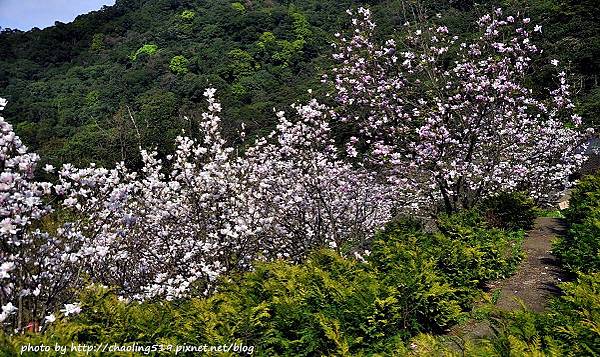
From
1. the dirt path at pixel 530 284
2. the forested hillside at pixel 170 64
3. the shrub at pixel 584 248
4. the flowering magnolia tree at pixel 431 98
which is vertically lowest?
the dirt path at pixel 530 284

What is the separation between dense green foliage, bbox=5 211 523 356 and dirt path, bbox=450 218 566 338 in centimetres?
36

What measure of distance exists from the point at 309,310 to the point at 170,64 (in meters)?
57.4

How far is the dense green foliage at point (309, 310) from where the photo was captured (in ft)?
15.2

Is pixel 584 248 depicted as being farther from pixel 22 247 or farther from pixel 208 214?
pixel 22 247

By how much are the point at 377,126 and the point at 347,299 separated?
4714 mm

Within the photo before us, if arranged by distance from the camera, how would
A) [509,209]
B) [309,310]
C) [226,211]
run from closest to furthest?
[309,310] → [226,211] → [509,209]

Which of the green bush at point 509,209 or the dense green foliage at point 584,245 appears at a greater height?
the green bush at point 509,209

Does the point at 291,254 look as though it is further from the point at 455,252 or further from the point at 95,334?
the point at 95,334

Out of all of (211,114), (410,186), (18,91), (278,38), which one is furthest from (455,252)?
(18,91)

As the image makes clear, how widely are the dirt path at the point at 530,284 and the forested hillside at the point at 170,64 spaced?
15720 mm

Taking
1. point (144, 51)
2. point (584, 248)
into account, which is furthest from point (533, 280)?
point (144, 51)

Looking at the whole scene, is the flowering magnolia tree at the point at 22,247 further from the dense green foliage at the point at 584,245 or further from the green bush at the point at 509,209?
the green bush at the point at 509,209

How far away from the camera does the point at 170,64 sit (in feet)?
192

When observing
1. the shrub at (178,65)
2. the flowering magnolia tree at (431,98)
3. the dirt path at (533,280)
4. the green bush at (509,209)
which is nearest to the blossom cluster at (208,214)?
the flowering magnolia tree at (431,98)
